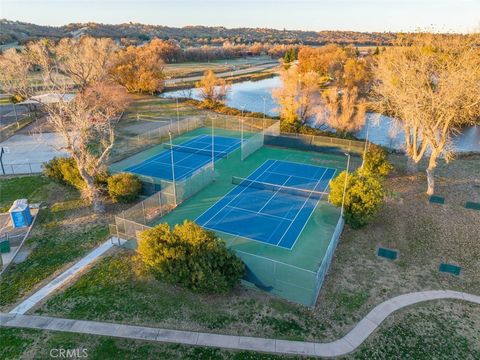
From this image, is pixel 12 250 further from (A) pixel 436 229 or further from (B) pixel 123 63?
(B) pixel 123 63

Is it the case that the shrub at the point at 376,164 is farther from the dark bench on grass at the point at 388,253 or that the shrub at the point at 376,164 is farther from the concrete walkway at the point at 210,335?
the concrete walkway at the point at 210,335

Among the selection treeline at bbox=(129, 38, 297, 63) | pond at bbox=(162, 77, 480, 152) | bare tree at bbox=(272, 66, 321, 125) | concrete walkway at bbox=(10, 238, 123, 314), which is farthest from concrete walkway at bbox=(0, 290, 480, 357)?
treeline at bbox=(129, 38, 297, 63)

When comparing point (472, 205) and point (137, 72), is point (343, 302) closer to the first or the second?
point (472, 205)

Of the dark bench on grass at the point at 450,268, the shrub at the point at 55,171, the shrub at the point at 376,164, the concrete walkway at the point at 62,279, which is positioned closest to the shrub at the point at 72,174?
the shrub at the point at 55,171

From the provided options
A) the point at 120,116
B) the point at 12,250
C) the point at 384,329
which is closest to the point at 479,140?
the point at 384,329

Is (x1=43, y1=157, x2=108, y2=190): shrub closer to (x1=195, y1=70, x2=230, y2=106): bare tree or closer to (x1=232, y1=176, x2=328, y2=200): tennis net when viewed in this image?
(x1=232, y1=176, x2=328, y2=200): tennis net
